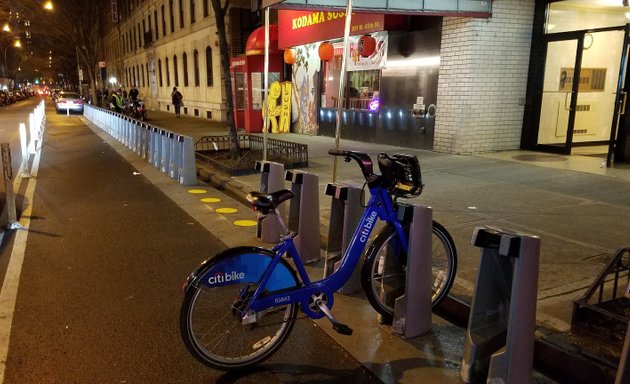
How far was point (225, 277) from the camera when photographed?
321cm

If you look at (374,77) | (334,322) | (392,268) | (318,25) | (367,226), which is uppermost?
(318,25)

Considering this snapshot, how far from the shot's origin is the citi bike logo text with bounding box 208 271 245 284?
3182mm

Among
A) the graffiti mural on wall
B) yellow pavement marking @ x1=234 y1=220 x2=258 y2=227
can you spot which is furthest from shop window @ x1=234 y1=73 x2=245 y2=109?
yellow pavement marking @ x1=234 y1=220 x2=258 y2=227

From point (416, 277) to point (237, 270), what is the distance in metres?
1.33

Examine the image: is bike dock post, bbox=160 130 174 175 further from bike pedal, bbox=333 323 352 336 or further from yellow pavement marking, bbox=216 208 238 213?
bike pedal, bbox=333 323 352 336

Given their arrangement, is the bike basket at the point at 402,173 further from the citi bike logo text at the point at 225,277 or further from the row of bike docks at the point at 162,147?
the row of bike docks at the point at 162,147

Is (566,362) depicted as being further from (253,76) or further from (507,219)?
(253,76)

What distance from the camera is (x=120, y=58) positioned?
184ft

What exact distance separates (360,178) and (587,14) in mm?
6837

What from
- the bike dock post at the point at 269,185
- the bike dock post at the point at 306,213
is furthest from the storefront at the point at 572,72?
the bike dock post at the point at 306,213

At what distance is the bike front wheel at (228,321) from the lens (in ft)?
10.4

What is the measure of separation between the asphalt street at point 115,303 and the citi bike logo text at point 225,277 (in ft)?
2.24

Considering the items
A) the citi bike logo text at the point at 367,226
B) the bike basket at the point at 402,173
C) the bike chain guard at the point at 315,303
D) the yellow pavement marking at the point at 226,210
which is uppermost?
the bike basket at the point at 402,173

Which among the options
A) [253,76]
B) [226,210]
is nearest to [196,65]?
[253,76]
